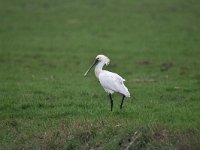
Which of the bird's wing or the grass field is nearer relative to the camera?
the grass field

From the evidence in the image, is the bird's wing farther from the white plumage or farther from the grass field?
the grass field

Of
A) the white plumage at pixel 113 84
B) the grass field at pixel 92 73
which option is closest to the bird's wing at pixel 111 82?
the white plumage at pixel 113 84

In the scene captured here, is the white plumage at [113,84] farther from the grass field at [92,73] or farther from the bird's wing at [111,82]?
the grass field at [92,73]

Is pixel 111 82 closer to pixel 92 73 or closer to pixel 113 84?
pixel 113 84

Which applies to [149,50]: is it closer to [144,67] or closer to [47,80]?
[144,67]

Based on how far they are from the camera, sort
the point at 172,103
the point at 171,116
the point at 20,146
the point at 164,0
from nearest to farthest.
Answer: the point at 20,146
the point at 171,116
the point at 172,103
the point at 164,0

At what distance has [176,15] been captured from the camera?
3950cm

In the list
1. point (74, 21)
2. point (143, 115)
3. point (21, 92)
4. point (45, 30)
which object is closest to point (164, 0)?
point (74, 21)

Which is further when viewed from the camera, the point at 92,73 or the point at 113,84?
the point at 92,73

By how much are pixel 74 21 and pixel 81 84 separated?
18.7 meters

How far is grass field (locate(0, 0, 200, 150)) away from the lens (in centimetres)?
1167

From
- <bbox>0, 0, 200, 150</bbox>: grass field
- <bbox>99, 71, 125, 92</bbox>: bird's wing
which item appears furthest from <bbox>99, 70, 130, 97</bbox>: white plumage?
<bbox>0, 0, 200, 150</bbox>: grass field

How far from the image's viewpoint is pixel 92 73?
23.6 metres

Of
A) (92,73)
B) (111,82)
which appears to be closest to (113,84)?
(111,82)
